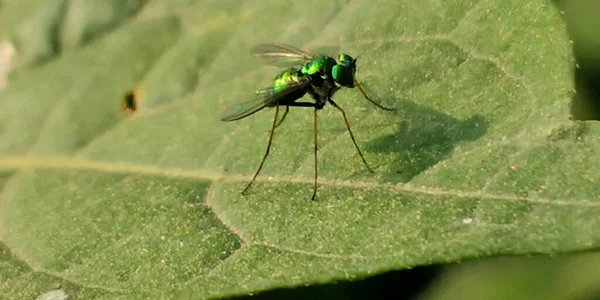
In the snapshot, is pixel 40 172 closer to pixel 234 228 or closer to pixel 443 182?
pixel 234 228

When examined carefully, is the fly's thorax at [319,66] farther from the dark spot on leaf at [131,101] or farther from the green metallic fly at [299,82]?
the dark spot on leaf at [131,101]

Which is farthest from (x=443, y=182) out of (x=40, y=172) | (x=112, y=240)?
(x=40, y=172)

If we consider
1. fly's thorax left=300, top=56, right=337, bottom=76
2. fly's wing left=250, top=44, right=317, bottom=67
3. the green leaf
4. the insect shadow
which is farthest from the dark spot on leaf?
the insect shadow

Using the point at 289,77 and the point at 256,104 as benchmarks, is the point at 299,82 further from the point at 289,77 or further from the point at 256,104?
the point at 256,104

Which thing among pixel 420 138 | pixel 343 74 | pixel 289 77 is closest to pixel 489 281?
pixel 420 138

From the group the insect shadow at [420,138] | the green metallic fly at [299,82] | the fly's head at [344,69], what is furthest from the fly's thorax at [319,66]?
the insect shadow at [420,138]
